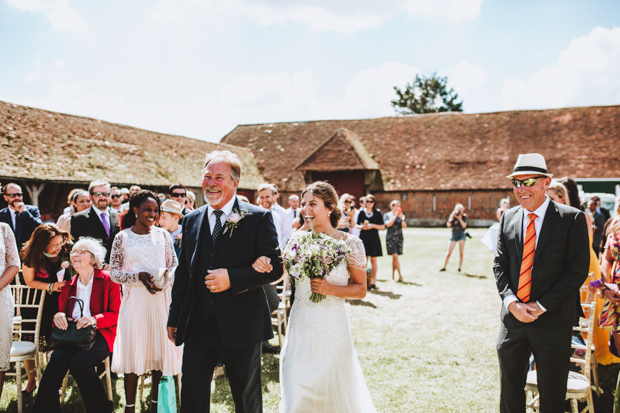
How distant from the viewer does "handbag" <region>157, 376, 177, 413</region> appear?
13.1 ft

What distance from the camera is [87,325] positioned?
4133 millimetres

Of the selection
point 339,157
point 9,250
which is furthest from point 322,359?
point 339,157

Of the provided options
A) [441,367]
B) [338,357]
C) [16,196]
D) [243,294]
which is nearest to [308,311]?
[338,357]

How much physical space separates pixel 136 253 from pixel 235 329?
1.82 meters

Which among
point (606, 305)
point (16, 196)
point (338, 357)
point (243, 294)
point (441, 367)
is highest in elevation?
point (16, 196)

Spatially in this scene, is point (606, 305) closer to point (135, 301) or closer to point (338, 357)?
point (338, 357)

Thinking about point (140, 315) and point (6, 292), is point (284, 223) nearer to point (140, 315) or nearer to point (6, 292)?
point (140, 315)

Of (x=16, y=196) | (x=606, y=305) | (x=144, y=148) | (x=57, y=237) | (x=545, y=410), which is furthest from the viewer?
(x=144, y=148)

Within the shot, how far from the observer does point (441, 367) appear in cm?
557

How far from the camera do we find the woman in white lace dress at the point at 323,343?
3.56 meters

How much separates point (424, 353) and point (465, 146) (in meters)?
29.3

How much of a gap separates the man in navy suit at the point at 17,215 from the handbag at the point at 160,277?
14.7 feet

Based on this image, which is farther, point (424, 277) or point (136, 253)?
point (424, 277)

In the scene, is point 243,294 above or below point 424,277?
above
